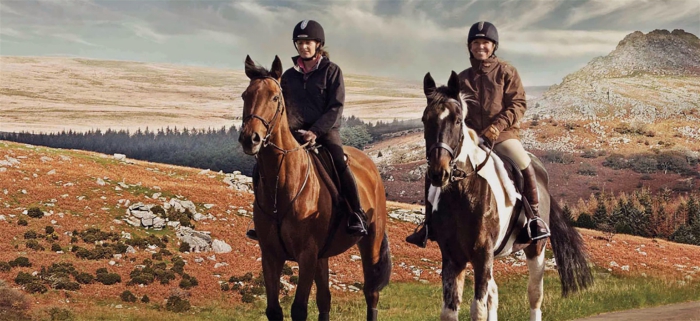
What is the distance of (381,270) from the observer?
10578 mm

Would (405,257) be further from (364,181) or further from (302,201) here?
(302,201)

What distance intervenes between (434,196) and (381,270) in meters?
3.24

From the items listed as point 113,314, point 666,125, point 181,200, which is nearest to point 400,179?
point 181,200

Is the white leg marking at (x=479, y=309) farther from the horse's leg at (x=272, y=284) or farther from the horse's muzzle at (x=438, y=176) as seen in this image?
the horse's leg at (x=272, y=284)

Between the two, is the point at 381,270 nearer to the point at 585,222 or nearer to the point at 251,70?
the point at 251,70

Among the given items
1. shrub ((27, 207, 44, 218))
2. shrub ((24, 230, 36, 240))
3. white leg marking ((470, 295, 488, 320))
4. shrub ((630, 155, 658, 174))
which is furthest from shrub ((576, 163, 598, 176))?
white leg marking ((470, 295, 488, 320))

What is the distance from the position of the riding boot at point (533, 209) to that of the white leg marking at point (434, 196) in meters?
1.52

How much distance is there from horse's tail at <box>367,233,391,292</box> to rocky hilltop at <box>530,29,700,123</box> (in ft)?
335

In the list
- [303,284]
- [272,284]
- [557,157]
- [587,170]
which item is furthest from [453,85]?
[557,157]

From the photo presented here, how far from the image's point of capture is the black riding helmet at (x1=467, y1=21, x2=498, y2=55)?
8.38m

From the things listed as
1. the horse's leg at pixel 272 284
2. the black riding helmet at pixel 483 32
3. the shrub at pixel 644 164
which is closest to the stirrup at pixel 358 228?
the horse's leg at pixel 272 284

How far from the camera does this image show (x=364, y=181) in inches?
409

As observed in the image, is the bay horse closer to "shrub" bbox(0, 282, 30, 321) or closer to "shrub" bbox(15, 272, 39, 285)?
"shrub" bbox(0, 282, 30, 321)

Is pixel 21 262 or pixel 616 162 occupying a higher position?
pixel 616 162
